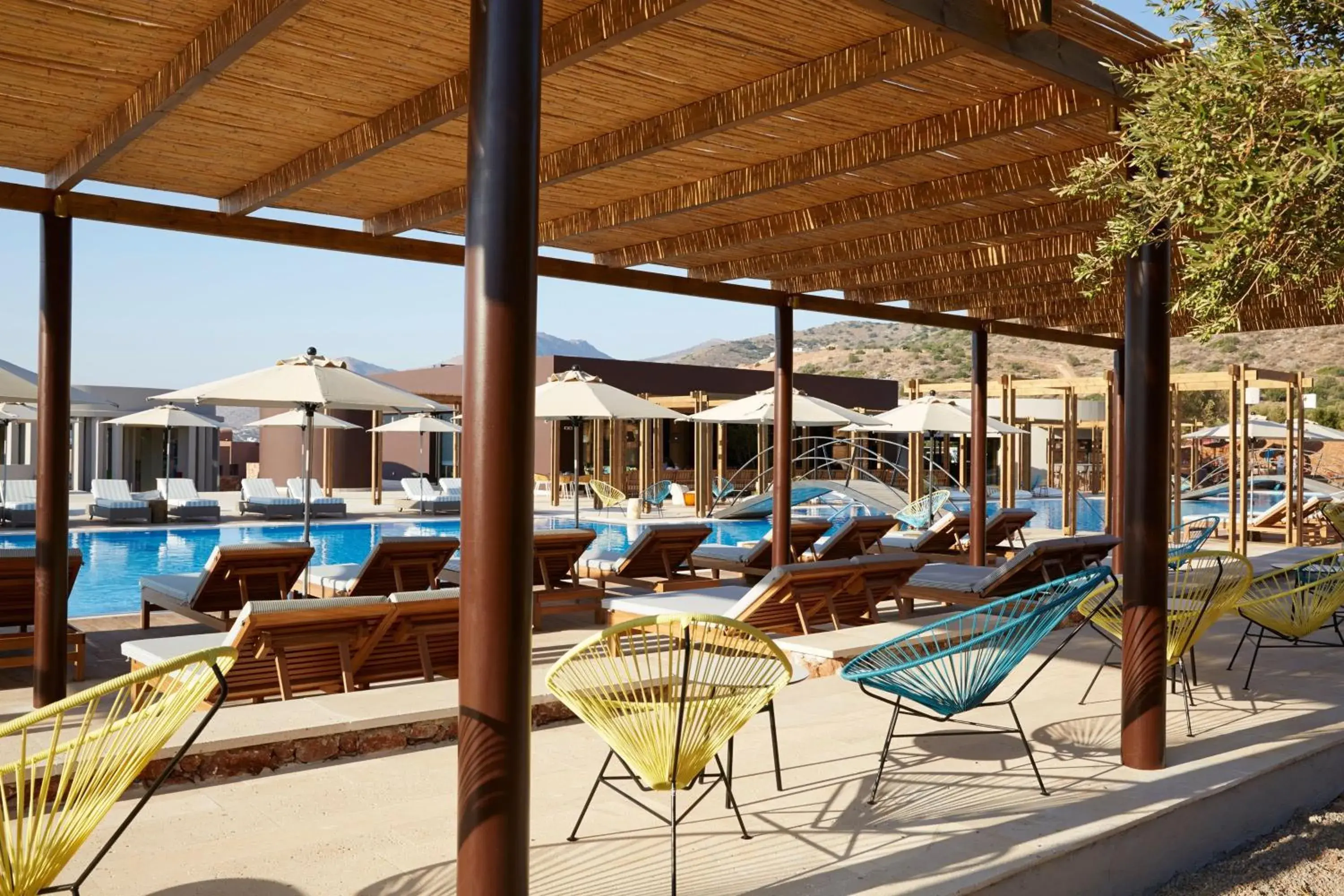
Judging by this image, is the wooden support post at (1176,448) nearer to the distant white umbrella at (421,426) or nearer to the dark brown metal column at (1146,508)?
the dark brown metal column at (1146,508)

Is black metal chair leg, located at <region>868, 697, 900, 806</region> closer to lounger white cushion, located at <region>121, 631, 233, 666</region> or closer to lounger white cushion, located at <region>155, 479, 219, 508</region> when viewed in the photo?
lounger white cushion, located at <region>121, 631, 233, 666</region>

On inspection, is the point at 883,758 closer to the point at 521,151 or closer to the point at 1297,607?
the point at 521,151

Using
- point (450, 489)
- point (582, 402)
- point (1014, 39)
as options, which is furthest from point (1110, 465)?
point (450, 489)

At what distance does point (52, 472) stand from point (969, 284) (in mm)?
7402

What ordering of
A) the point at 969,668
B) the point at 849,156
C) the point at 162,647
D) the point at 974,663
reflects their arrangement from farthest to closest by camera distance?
the point at 849,156 → the point at 162,647 → the point at 969,668 → the point at 974,663

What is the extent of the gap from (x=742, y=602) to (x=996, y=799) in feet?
9.28

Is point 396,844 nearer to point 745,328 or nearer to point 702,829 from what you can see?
point 702,829

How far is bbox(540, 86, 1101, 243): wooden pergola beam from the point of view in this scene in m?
5.13

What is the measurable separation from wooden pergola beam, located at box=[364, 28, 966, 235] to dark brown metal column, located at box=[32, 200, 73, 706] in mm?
2117

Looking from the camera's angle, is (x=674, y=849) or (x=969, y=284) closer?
(x=674, y=849)

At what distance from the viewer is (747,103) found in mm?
5141

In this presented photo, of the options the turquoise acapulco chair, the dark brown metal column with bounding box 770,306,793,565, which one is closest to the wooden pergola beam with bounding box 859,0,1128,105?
the turquoise acapulco chair

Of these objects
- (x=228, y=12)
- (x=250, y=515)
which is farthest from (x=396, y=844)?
(x=250, y=515)

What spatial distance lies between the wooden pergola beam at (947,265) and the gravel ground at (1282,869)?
4502 mm
